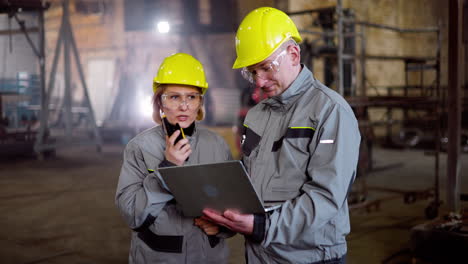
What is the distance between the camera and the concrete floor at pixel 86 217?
457 cm

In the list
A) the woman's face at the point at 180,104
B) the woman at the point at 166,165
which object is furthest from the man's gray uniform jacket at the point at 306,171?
the woman's face at the point at 180,104

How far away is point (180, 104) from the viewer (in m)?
2.24

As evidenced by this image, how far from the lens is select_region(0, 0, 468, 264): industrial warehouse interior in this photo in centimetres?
483

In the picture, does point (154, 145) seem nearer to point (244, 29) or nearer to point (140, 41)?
point (244, 29)

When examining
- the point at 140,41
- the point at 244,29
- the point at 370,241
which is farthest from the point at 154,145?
the point at 140,41

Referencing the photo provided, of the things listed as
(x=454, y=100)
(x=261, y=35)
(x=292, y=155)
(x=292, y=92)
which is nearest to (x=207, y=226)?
(x=292, y=155)

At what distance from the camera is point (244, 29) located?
1.81 meters

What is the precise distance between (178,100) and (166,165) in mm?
408

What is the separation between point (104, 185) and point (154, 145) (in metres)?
5.86

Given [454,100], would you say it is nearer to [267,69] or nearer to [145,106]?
[267,69]

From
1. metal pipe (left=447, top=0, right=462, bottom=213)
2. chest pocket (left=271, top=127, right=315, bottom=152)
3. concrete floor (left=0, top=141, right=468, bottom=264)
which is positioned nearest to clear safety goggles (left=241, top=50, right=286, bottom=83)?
chest pocket (left=271, top=127, right=315, bottom=152)

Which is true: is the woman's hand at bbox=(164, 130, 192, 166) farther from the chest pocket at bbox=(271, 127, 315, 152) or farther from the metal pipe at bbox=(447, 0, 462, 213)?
the metal pipe at bbox=(447, 0, 462, 213)

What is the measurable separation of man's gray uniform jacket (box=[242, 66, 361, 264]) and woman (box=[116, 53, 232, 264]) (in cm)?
38

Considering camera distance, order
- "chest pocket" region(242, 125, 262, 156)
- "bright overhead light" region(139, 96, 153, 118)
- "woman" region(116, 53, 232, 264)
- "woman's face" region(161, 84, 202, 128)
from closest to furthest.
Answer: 1. "chest pocket" region(242, 125, 262, 156)
2. "woman" region(116, 53, 232, 264)
3. "woman's face" region(161, 84, 202, 128)
4. "bright overhead light" region(139, 96, 153, 118)
